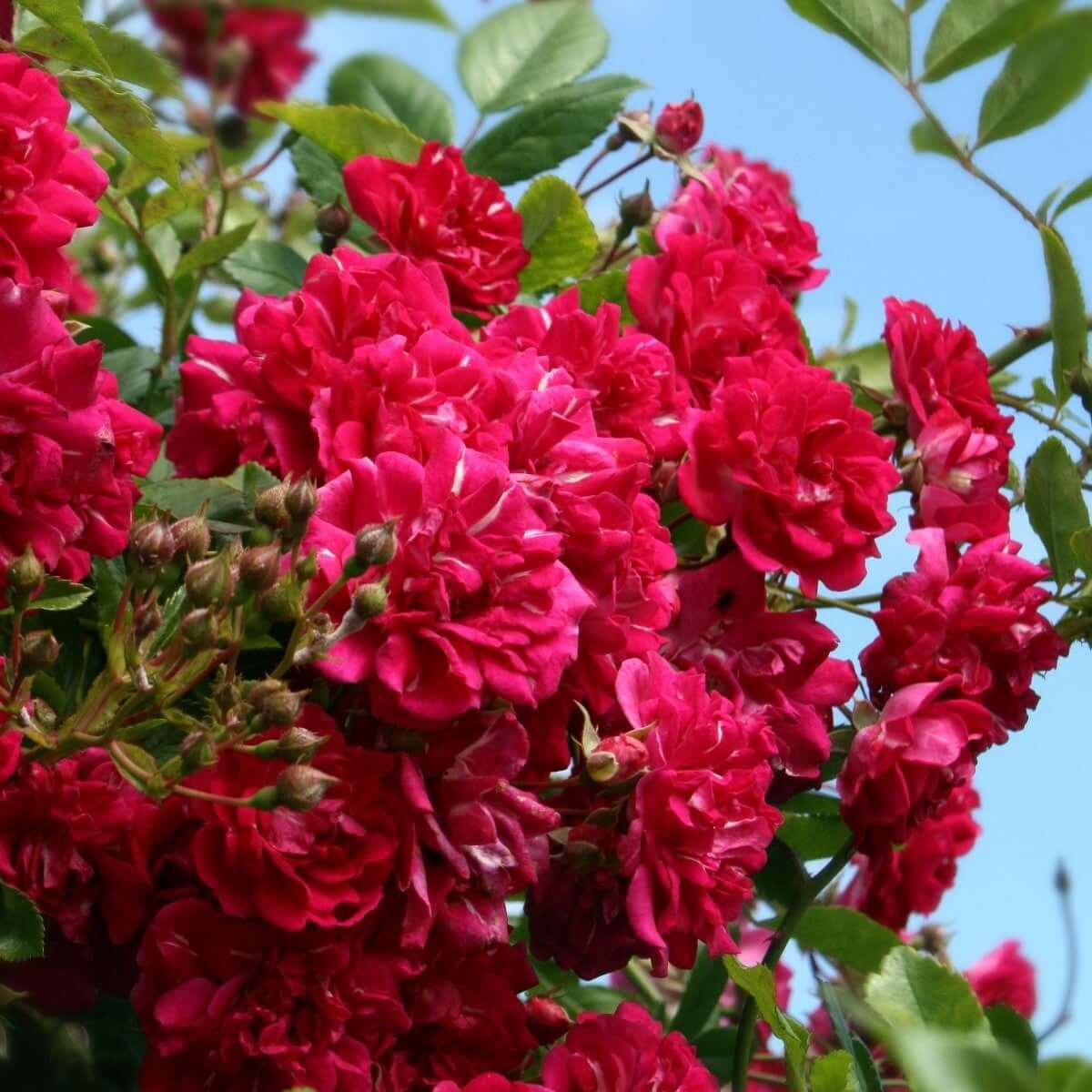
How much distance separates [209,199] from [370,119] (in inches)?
9.0

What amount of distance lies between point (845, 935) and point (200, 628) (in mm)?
529

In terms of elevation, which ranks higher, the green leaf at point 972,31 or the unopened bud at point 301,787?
the green leaf at point 972,31

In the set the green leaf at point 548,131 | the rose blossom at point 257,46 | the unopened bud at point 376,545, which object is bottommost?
the unopened bud at point 376,545

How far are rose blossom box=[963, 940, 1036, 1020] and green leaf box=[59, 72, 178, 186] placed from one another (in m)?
1.12

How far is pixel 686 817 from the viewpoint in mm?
783

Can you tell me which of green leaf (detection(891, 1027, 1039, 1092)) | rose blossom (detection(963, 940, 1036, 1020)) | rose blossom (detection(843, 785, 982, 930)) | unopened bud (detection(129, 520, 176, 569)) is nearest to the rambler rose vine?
unopened bud (detection(129, 520, 176, 569))

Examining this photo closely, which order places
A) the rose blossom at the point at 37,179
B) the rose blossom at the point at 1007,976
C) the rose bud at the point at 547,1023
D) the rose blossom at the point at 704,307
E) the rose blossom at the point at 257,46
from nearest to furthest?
the rose blossom at the point at 37,179, the rose bud at the point at 547,1023, the rose blossom at the point at 704,307, the rose blossom at the point at 1007,976, the rose blossom at the point at 257,46

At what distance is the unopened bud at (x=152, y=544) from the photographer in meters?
0.71

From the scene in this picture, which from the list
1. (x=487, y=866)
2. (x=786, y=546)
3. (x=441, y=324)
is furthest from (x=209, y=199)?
(x=487, y=866)

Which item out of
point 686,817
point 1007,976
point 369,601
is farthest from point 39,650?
point 1007,976

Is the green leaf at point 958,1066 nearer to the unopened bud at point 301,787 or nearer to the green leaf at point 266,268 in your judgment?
the unopened bud at point 301,787

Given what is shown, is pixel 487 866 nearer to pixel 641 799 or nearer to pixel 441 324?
pixel 641 799

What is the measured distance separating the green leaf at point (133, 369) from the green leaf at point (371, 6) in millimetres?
284

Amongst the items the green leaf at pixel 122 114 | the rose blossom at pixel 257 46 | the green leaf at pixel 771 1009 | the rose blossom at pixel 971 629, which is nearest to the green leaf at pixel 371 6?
the green leaf at pixel 122 114
